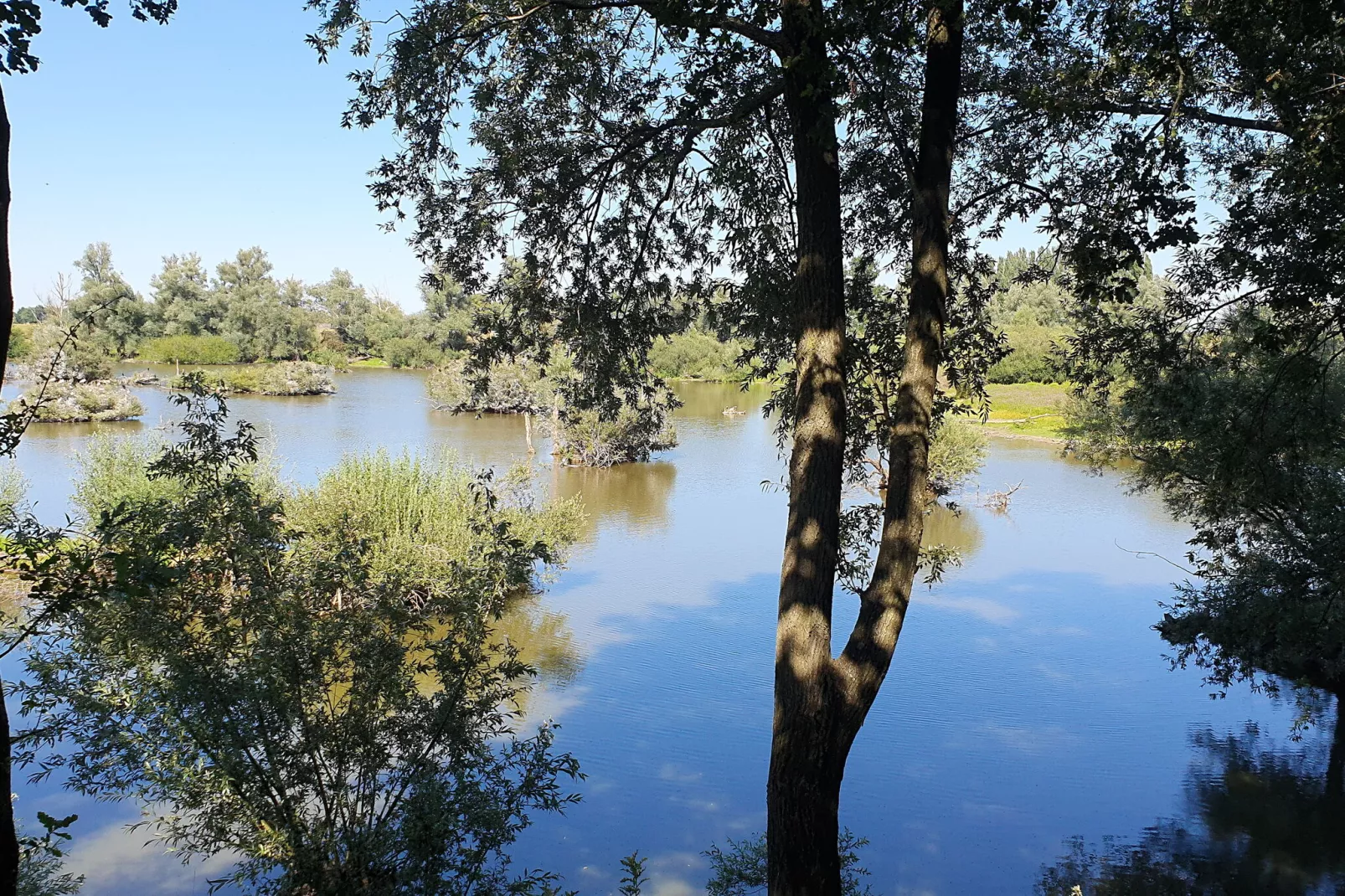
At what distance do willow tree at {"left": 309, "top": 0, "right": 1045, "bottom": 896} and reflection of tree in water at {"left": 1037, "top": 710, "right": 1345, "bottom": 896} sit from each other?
4448mm

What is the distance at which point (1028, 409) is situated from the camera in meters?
36.5

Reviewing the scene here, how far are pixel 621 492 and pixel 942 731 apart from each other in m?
13.6

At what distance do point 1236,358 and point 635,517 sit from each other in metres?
15.8

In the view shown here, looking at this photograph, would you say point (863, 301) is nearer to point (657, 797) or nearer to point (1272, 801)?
point (657, 797)

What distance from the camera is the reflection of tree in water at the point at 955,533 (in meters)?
19.1

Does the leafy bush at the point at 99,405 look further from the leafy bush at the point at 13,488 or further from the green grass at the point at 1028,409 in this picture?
the green grass at the point at 1028,409

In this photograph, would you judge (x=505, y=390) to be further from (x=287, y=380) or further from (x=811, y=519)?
(x=811, y=519)

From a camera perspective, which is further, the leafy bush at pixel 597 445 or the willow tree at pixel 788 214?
the leafy bush at pixel 597 445

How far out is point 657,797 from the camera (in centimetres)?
929

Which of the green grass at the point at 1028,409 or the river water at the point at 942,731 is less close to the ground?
the green grass at the point at 1028,409

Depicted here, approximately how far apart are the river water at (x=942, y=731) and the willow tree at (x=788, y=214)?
138 cm

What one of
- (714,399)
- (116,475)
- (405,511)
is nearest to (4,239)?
(405,511)

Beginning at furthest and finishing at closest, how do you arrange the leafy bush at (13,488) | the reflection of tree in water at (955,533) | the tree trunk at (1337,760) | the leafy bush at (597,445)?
the leafy bush at (597,445)
the reflection of tree in water at (955,533)
the leafy bush at (13,488)
the tree trunk at (1337,760)

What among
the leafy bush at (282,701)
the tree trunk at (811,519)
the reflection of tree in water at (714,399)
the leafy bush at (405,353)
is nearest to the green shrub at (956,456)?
the reflection of tree in water at (714,399)
